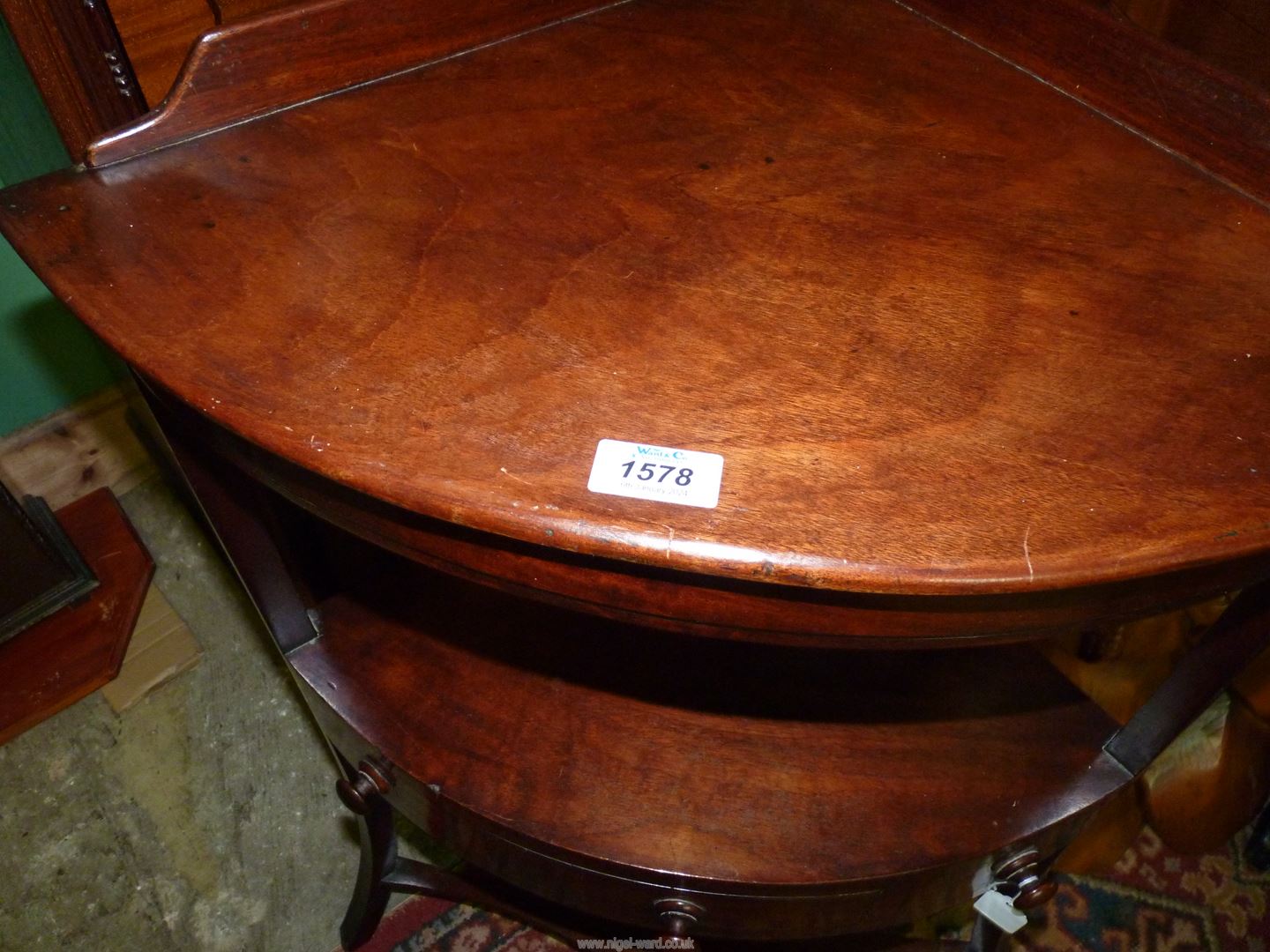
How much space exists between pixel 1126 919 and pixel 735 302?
35.6 inches

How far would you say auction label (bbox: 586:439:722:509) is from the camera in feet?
1.36

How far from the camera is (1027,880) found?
689 mm

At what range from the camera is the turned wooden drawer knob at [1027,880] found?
66 cm

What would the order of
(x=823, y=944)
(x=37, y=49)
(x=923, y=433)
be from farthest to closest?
(x=823, y=944)
(x=37, y=49)
(x=923, y=433)

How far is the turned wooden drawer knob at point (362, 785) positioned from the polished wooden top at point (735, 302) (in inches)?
14.0

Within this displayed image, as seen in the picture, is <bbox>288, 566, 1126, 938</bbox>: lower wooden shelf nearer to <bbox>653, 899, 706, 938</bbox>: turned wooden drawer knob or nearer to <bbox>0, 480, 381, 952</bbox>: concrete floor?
<bbox>653, 899, 706, 938</bbox>: turned wooden drawer knob

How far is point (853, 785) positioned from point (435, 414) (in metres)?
0.41

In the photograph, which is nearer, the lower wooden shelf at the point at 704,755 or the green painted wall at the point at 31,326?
the lower wooden shelf at the point at 704,755

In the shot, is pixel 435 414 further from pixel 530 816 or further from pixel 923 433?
pixel 530 816

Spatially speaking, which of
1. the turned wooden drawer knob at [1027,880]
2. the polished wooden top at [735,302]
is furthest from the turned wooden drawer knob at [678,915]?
the polished wooden top at [735,302]

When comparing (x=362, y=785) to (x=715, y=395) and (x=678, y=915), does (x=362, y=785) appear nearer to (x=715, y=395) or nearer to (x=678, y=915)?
(x=678, y=915)

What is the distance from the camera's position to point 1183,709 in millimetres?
632

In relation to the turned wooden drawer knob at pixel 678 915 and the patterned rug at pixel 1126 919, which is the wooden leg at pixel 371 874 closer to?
the patterned rug at pixel 1126 919

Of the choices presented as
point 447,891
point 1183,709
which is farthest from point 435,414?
point 447,891
